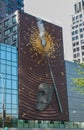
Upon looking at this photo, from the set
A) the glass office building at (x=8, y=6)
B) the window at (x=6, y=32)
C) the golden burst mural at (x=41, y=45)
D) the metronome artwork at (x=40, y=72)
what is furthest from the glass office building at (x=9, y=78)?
the glass office building at (x=8, y=6)

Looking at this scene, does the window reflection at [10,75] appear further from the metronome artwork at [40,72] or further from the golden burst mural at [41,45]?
the golden burst mural at [41,45]

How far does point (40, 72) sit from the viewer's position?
85.3 m

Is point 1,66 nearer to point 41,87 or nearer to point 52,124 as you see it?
point 41,87

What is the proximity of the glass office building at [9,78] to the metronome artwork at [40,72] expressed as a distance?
1319 mm

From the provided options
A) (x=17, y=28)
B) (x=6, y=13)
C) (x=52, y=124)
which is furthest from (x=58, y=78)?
(x=6, y=13)

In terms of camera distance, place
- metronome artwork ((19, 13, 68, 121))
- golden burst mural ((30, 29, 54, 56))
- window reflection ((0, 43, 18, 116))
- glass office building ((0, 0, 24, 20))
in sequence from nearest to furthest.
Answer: window reflection ((0, 43, 18, 116)) → metronome artwork ((19, 13, 68, 121)) → golden burst mural ((30, 29, 54, 56)) → glass office building ((0, 0, 24, 20))

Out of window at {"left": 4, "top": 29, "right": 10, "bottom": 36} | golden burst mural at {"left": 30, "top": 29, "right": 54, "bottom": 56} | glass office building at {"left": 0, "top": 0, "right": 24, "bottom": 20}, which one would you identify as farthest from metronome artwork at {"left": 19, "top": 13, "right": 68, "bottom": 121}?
glass office building at {"left": 0, "top": 0, "right": 24, "bottom": 20}

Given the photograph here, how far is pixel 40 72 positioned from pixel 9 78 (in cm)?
968

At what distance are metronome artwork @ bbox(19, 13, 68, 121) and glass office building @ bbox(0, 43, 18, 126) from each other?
51.9 inches

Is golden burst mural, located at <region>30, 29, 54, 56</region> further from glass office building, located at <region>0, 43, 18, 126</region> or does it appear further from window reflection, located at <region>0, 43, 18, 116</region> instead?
window reflection, located at <region>0, 43, 18, 116</region>

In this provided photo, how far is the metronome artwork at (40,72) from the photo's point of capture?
264ft

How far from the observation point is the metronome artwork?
80562mm

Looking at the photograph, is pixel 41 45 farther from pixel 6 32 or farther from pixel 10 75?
A: pixel 10 75

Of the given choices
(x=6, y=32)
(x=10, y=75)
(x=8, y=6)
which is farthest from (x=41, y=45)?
(x=8, y=6)
